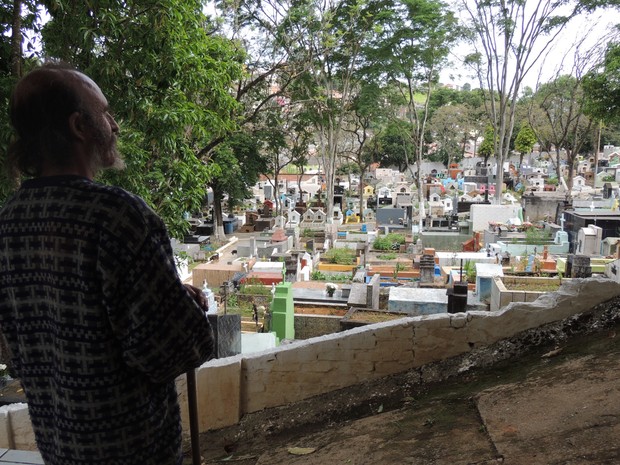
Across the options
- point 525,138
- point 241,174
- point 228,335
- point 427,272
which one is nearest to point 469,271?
point 427,272

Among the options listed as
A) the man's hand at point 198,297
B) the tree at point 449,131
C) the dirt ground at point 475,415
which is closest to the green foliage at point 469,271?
the dirt ground at point 475,415

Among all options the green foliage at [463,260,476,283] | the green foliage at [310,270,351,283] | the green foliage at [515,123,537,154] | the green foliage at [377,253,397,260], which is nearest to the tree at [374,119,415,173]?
the green foliage at [515,123,537,154]

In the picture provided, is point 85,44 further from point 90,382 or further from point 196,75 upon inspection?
point 90,382

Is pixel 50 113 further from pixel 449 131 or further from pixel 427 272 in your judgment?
pixel 449 131

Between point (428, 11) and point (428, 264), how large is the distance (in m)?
9.40

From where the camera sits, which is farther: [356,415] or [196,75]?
[196,75]

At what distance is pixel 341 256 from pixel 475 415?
14504mm

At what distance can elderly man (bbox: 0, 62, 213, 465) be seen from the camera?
3.86ft

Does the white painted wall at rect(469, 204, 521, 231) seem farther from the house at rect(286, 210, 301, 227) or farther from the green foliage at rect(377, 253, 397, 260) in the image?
the house at rect(286, 210, 301, 227)

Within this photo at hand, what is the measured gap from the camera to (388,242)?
19.3 metres

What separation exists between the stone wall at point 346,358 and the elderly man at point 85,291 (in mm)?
2538

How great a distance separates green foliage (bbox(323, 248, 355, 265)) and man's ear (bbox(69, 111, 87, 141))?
51.9 feet

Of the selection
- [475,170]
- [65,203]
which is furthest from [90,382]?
[475,170]

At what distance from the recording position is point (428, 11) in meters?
18.0
